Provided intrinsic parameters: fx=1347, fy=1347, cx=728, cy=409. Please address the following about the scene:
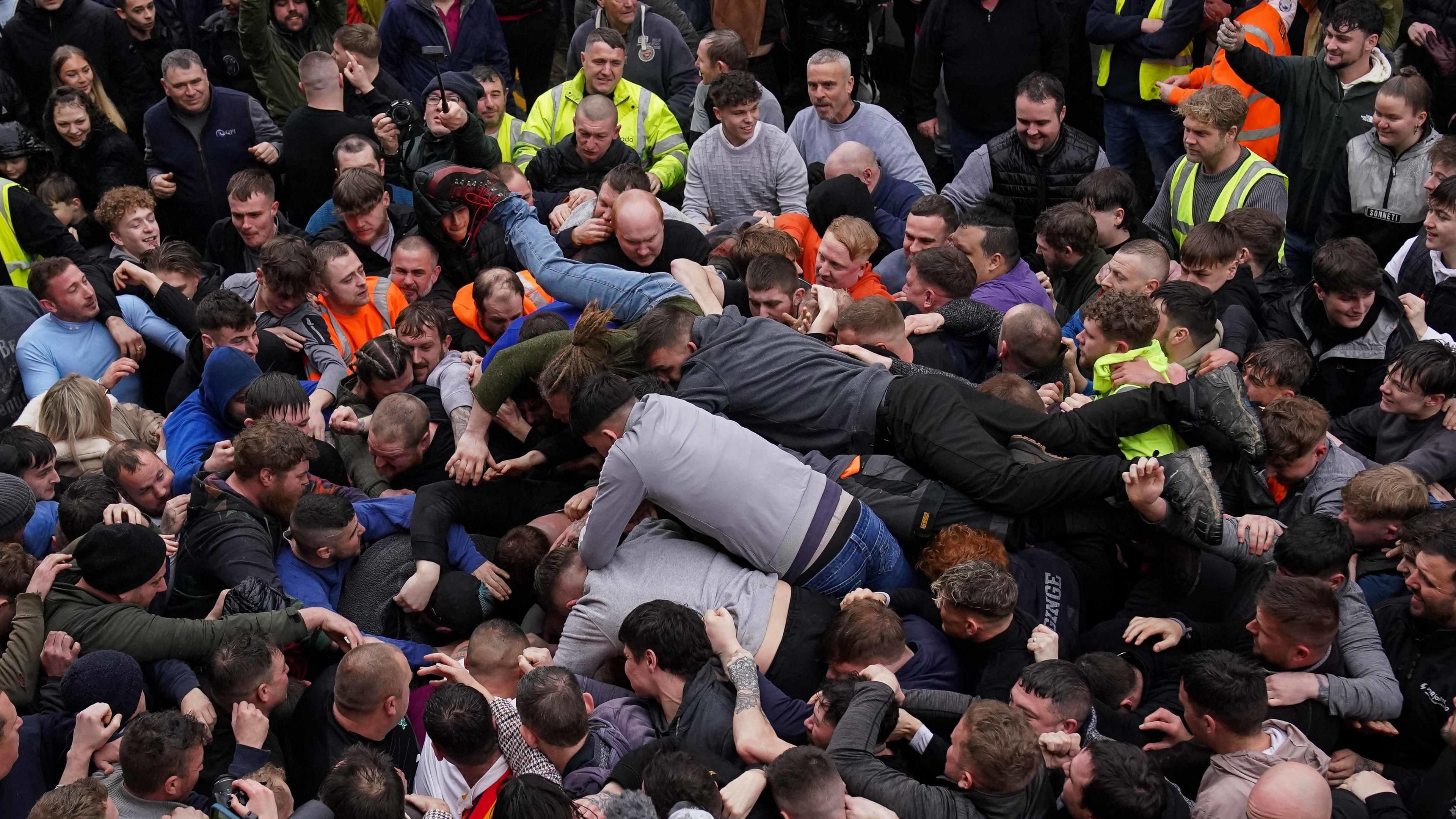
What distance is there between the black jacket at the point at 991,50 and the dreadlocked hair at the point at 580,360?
422 centimetres

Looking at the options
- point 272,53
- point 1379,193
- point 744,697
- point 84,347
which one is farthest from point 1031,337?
point 272,53

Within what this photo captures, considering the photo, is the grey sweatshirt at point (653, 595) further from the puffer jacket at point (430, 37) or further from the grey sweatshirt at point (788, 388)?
the puffer jacket at point (430, 37)

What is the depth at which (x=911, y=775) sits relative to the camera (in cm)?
406

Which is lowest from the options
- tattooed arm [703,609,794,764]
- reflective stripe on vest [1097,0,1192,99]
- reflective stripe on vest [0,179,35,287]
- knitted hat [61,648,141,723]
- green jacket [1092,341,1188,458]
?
reflective stripe on vest [0,179,35,287]

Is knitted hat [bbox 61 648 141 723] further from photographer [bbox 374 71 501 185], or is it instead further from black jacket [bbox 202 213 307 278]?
photographer [bbox 374 71 501 185]

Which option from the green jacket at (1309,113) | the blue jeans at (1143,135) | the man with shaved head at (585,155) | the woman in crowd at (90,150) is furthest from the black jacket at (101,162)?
the green jacket at (1309,113)

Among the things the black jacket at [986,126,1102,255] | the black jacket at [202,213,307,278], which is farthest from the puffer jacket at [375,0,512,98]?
the black jacket at [986,126,1102,255]

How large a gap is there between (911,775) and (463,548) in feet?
6.59

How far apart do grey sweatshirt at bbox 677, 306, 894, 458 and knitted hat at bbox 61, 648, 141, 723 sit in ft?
6.79

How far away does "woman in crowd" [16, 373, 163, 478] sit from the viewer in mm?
5711

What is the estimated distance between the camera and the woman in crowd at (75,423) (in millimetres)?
5711

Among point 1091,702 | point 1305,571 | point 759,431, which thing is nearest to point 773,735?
point 1091,702

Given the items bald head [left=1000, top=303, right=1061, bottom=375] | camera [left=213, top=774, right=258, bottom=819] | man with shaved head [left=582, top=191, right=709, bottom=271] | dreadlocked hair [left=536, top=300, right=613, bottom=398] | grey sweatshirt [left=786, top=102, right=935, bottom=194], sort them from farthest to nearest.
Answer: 1. grey sweatshirt [left=786, top=102, right=935, bottom=194]
2. man with shaved head [left=582, top=191, right=709, bottom=271]
3. bald head [left=1000, top=303, right=1061, bottom=375]
4. dreadlocked hair [left=536, top=300, right=613, bottom=398]
5. camera [left=213, top=774, right=258, bottom=819]

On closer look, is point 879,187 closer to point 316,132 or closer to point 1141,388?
point 1141,388
